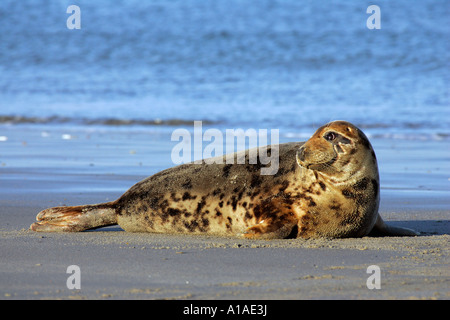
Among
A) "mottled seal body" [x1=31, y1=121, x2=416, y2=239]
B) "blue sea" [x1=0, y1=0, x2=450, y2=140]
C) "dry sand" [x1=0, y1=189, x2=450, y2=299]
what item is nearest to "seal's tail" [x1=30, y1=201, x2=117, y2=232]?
"mottled seal body" [x1=31, y1=121, x2=416, y2=239]

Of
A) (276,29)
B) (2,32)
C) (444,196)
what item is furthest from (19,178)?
(2,32)

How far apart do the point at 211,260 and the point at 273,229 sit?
88 centimetres

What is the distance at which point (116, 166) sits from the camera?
371 inches

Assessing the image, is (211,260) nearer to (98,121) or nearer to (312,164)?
(312,164)

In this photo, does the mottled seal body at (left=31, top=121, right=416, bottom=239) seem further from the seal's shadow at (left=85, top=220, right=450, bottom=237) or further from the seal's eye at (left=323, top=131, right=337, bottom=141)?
the seal's shadow at (left=85, top=220, right=450, bottom=237)

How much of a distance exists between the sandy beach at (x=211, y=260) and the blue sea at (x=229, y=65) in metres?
6.26

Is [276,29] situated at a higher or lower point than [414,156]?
higher

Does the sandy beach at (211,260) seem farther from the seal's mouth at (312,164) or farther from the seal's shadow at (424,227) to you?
the seal's mouth at (312,164)

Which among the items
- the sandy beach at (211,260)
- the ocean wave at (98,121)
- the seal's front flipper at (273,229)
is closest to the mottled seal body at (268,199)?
the seal's front flipper at (273,229)

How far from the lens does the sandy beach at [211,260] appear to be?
363cm

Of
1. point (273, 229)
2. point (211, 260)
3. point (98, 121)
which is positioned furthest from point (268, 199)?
point (98, 121)
